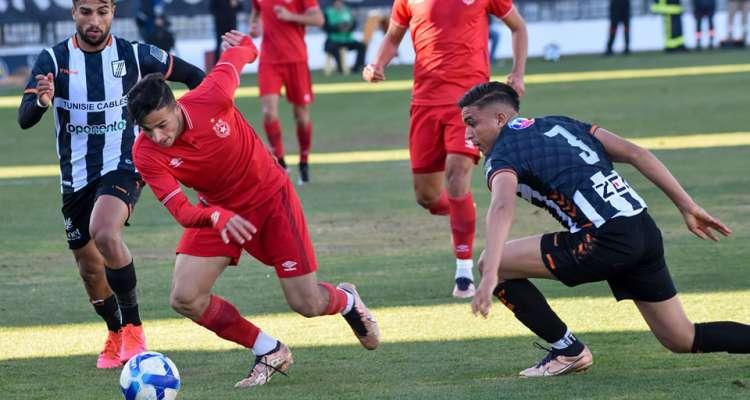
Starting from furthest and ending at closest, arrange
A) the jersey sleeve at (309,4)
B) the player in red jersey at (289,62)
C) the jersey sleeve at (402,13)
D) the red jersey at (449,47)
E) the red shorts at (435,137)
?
the jersey sleeve at (309,4)
the player in red jersey at (289,62)
the jersey sleeve at (402,13)
the red jersey at (449,47)
the red shorts at (435,137)

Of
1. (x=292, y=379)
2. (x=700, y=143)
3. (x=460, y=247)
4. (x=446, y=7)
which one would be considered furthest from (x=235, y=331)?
(x=700, y=143)

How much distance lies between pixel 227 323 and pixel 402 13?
380 cm

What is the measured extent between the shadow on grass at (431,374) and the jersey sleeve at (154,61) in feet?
5.11

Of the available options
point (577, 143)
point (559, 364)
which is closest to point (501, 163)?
point (577, 143)

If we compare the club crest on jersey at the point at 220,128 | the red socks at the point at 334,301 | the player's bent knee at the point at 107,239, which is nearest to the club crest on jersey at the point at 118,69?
the player's bent knee at the point at 107,239

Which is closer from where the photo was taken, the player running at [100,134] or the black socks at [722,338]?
the black socks at [722,338]

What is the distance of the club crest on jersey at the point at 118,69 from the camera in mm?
7941

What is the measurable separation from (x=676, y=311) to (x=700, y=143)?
1119 centimetres

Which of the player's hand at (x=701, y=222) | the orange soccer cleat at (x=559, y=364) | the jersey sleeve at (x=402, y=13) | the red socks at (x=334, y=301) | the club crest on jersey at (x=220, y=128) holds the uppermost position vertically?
the jersey sleeve at (x=402, y=13)

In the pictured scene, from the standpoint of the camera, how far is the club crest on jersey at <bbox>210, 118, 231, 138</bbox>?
6988 mm

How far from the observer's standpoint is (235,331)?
7.12 m

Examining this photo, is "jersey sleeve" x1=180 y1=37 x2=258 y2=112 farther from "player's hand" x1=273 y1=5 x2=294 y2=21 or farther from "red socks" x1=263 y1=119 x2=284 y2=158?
"player's hand" x1=273 y1=5 x2=294 y2=21

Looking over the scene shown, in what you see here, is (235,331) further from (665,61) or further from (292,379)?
(665,61)

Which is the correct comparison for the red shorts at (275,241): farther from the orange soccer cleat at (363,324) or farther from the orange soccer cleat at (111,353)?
the orange soccer cleat at (111,353)
